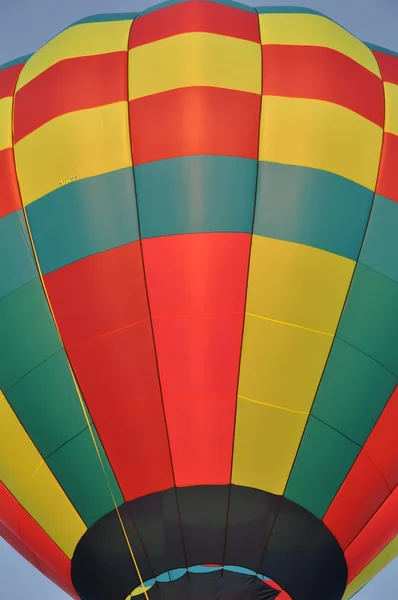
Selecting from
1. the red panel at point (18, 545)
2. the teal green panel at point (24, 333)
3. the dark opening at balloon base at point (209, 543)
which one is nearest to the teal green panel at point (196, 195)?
the teal green panel at point (24, 333)

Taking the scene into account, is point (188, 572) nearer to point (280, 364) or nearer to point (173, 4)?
point (280, 364)

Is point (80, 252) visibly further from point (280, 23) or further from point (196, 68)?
point (280, 23)

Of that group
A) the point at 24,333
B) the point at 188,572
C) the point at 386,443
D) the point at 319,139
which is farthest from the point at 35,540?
the point at 319,139

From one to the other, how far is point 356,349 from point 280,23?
100 inches

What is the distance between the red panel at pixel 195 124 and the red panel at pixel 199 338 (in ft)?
1.99

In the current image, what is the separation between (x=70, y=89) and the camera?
6438 millimetres

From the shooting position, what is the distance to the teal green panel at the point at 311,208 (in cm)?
594

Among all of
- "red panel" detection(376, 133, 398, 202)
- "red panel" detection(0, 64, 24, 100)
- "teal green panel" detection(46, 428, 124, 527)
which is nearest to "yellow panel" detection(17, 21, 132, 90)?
"red panel" detection(0, 64, 24, 100)

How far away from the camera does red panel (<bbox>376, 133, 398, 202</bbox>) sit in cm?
618

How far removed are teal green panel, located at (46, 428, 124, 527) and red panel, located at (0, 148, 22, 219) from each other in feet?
5.24

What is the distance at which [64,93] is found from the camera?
6434 millimetres

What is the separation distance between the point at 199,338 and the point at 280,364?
0.52m

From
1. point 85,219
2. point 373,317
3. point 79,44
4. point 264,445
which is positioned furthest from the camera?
point 79,44

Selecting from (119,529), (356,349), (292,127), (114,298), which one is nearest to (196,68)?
(292,127)
